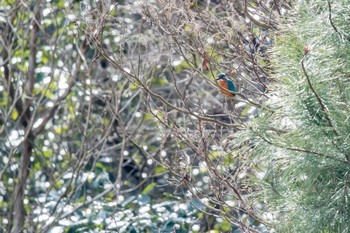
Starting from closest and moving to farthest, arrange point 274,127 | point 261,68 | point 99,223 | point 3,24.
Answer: point 274,127
point 261,68
point 99,223
point 3,24

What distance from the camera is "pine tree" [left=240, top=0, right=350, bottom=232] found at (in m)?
2.92

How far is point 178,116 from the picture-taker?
6.46 meters

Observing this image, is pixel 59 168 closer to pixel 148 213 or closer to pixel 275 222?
pixel 148 213

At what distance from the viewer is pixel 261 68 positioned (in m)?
3.88

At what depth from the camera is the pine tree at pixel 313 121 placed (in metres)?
→ 2.92

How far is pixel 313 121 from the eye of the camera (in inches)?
115

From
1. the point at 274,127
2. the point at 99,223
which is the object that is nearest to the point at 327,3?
the point at 274,127

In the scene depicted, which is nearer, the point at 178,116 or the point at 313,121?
the point at 313,121

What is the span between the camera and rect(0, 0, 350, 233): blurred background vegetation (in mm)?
2998

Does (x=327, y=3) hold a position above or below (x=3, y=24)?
above

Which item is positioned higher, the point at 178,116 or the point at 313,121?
the point at 313,121

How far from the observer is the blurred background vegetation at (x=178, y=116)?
118 inches

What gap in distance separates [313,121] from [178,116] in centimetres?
355

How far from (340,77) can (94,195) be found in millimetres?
3724
